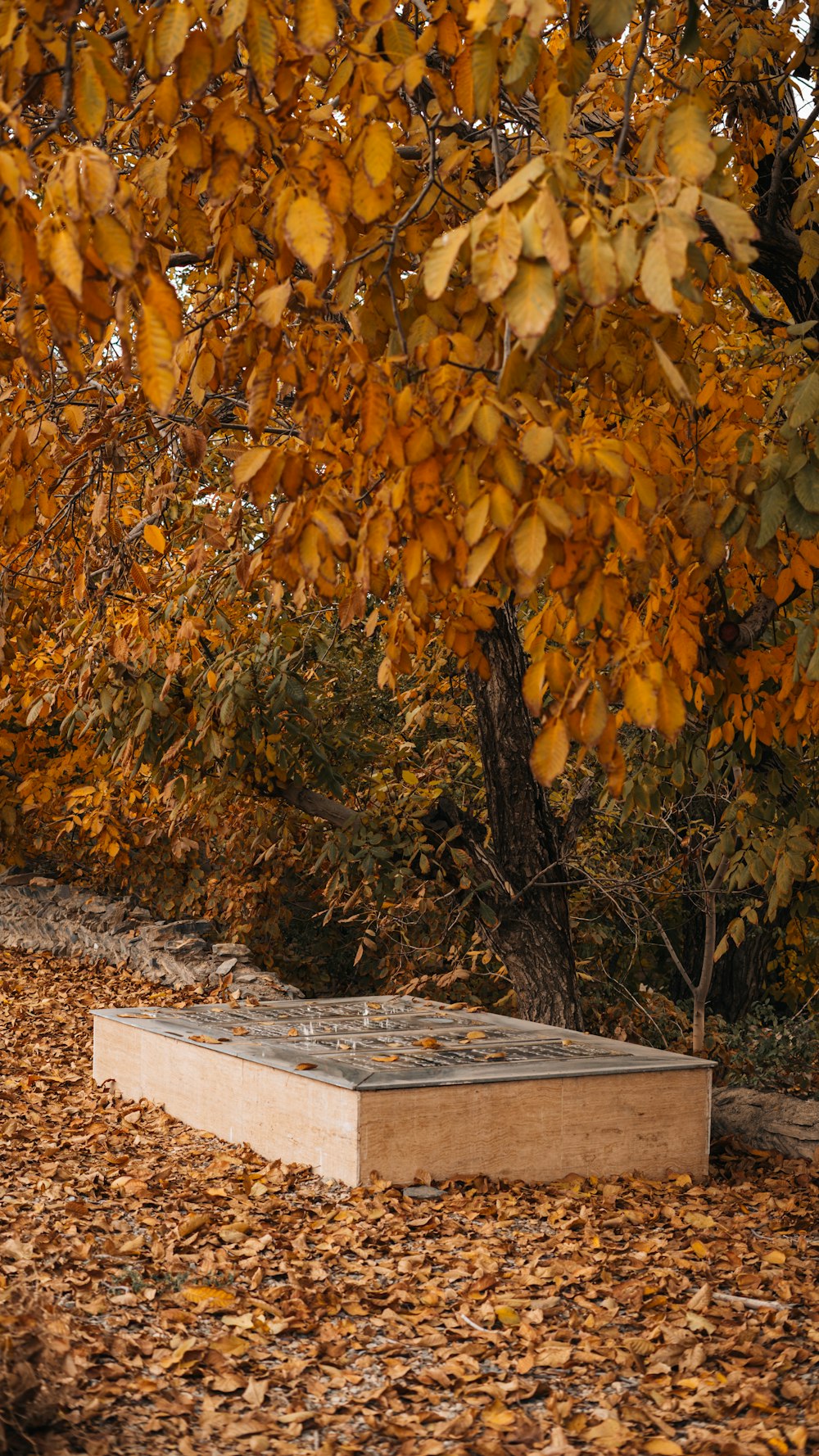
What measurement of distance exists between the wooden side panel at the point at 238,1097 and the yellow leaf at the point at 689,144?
335 centimetres

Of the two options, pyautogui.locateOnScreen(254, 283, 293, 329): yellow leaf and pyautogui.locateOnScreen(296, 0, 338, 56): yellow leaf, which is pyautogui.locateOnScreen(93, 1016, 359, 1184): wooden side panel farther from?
pyautogui.locateOnScreen(296, 0, 338, 56): yellow leaf

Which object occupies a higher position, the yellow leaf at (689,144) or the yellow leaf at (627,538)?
the yellow leaf at (689,144)

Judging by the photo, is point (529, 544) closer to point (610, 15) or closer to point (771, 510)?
point (610, 15)

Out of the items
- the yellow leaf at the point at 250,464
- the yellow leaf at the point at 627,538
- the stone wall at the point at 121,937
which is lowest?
the stone wall at the point at 121,937

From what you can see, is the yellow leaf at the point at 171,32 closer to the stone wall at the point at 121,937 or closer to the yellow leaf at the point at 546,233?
the yellow leaf at the point at 546,233

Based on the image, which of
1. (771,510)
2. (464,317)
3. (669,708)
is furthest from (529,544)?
(771,510)

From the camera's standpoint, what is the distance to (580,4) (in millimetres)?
3299

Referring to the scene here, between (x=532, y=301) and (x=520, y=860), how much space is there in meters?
5.04

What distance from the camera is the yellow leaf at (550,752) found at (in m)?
2.46

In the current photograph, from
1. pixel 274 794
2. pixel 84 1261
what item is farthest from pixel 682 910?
pixel 84 1261

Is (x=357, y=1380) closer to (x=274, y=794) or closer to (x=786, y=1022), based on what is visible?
(x=274, y=794)

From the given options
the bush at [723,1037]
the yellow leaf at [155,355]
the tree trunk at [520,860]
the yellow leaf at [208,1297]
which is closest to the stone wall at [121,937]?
the bush at [723,1037]

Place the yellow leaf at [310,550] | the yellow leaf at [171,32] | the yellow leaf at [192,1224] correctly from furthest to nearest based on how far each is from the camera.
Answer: the yellow leaf at [192,1224]
the yellow leaf at [310,550]
the yellow leaf at [171,32]

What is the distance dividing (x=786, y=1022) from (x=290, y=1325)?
23.4 ft
